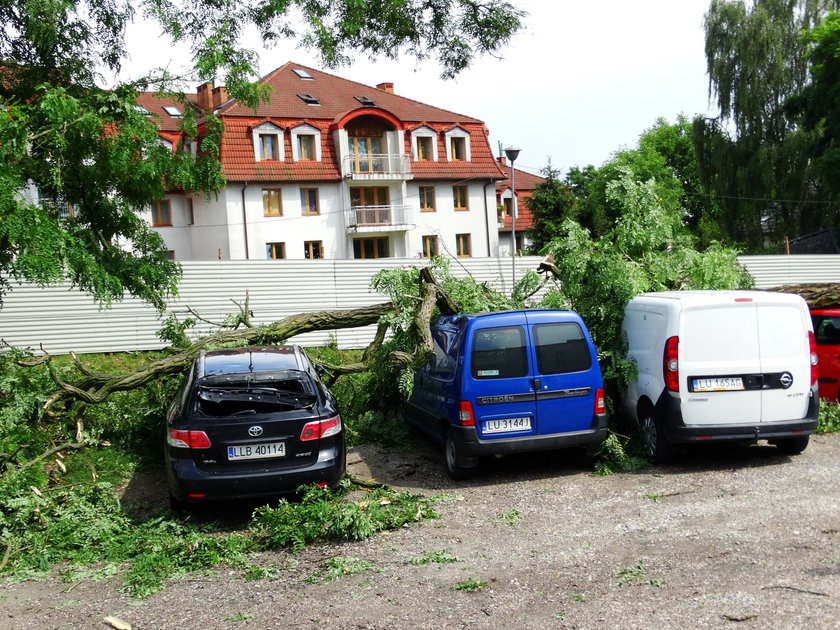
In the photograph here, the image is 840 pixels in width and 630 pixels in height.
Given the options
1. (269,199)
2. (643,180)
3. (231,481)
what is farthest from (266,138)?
(231,481)

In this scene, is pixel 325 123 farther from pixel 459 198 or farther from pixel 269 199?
pixel 459 198

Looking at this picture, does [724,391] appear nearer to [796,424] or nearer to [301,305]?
[796,424]

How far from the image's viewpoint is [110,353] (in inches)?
779

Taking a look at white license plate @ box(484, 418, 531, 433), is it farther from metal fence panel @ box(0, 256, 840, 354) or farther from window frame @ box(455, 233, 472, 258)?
window frame @ box(455, 233, 472, 258)

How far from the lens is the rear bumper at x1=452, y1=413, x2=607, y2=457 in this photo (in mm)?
9625

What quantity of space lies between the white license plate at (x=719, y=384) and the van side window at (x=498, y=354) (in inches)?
76.5

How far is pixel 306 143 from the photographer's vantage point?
44125mm

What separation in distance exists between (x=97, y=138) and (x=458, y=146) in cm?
3858

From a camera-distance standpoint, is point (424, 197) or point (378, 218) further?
point (424, 197)

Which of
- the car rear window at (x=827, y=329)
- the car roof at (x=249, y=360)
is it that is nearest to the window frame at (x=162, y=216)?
the car roof at (x=249, y=360)

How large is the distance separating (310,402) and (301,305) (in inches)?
505

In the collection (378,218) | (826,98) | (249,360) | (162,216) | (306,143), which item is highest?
(306,143)

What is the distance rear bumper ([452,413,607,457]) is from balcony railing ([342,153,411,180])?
117 feet

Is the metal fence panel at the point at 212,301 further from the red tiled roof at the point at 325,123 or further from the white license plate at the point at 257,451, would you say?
the red tiled roof at the point at 325,123
